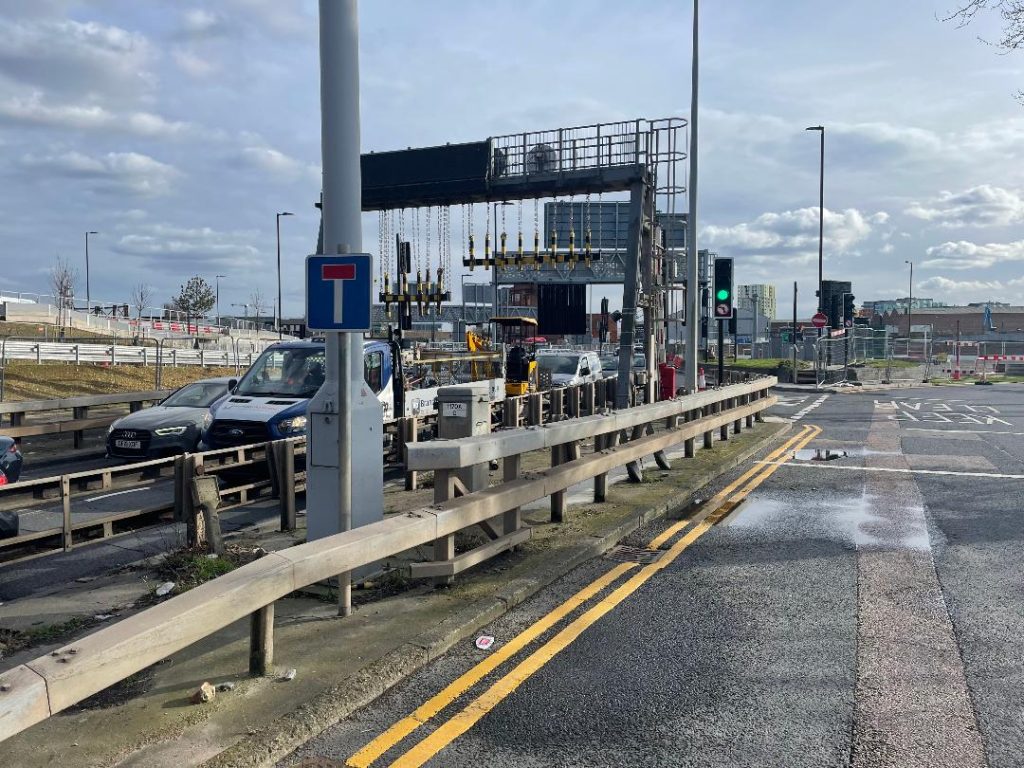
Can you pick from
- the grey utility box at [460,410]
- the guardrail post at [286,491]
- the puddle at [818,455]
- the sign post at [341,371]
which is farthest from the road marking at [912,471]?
the sign post at [341,371]

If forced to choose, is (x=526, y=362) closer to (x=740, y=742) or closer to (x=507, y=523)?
(x=507, y=523)

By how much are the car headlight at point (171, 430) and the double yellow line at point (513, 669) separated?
29.1 ft

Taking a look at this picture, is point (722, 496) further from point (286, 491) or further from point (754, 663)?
point (754, 663)

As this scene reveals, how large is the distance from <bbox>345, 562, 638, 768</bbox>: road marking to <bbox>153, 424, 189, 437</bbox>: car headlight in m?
9.57

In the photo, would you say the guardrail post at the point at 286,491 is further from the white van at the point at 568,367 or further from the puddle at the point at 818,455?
the white van at the point at 568,367

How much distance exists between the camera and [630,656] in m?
5.26

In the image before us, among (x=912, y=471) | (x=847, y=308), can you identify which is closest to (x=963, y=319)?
(x=847, y=308)

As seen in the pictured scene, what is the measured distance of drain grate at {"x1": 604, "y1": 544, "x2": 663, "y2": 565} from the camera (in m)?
7.56

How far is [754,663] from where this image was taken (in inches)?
203

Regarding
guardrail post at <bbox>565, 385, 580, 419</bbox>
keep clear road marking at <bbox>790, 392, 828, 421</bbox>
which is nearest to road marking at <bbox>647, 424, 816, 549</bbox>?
guardrail post at <bbox>565, 385, 580, 419</bbox>

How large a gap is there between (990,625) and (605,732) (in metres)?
3.09

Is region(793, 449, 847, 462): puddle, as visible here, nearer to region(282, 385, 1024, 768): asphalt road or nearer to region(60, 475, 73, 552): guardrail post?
region(282, 385, 1024, 768): asphalt road

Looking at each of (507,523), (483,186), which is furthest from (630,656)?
(483,186)

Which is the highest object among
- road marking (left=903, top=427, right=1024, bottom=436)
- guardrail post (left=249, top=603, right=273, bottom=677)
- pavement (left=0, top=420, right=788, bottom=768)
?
guardrail post (left=249, top=603, right=273, bottom=677)
